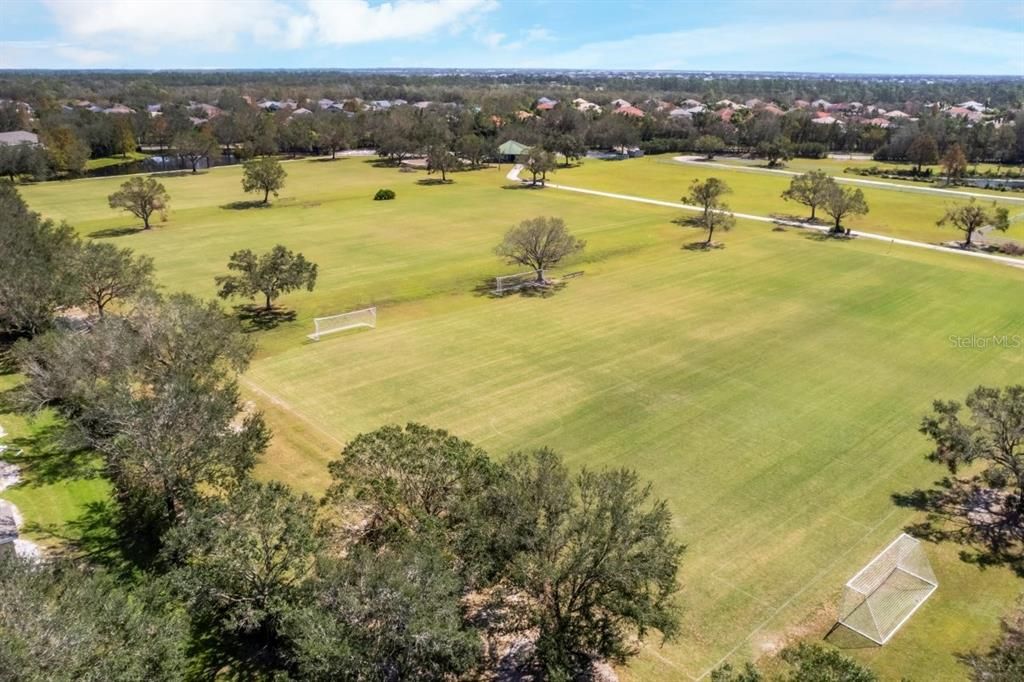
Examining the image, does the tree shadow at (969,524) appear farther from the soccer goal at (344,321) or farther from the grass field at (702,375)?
the soccer goal at (344,321)

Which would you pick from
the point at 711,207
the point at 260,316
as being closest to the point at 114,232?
the point at 260,316

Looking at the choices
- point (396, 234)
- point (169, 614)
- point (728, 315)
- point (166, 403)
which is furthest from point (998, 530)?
point (396, 234)

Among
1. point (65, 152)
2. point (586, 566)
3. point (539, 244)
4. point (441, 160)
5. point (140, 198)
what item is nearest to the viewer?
point (586, 566)

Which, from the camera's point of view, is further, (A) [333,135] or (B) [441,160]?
(A) [333,135]

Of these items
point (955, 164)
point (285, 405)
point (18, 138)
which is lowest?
point (285, 405)

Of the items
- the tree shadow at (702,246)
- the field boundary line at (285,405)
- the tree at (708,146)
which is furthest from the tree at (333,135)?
the field boundary line at (285,405)

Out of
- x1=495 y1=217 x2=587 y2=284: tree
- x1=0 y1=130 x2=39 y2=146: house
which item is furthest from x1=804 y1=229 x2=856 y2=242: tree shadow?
x1=0 y1=130 x2=39 y2=146: house

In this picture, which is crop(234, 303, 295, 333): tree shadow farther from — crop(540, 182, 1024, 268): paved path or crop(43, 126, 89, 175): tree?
crop(43, 126, 89, 175): tree

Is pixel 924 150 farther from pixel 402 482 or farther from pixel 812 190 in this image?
pixel 402 482
